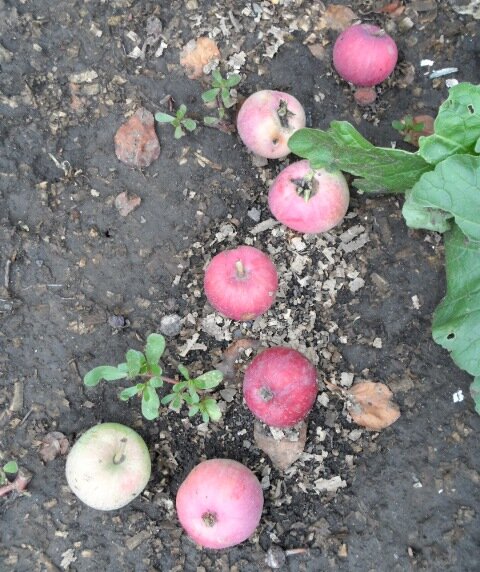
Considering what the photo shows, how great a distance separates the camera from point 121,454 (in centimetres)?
285

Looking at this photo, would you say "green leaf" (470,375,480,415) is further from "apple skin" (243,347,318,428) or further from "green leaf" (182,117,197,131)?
"green leaf" (182,117,197,131)

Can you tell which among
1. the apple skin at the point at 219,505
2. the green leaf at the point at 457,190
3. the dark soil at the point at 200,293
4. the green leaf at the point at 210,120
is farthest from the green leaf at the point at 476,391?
the green leaf at the point at 210,120

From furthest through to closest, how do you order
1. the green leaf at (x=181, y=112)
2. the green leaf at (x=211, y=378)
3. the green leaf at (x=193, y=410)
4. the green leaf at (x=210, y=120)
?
1. the green leaf at (x=210, y=120)
2. the green leaf at (x=181, y=112)
3. the green leaf at (x=193, y=410)
4. the green leaf at (x=211, y=378)

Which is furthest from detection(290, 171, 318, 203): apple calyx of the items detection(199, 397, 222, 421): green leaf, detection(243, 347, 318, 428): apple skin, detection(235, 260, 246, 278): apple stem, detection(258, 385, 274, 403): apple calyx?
detection(199, 397, 222, 421): green leaf

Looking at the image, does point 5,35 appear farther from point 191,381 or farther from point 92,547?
point 92,547

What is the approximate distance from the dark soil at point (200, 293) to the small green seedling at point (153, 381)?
257 millimetres

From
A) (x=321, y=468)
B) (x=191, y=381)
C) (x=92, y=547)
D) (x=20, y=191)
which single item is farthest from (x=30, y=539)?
(x=20, y=191)

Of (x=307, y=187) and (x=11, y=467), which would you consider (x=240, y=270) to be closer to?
(x=307, y=187)

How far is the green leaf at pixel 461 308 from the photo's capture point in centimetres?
274

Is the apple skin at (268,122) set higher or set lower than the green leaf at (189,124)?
higher

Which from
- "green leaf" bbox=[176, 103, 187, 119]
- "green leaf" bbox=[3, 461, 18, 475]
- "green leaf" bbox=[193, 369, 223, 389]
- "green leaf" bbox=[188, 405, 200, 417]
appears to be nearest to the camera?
"green leaf" bbox=[193, 369, 223, 389]

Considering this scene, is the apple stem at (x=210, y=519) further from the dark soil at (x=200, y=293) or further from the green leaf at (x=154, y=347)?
the green leaf at (x=154, y=347)

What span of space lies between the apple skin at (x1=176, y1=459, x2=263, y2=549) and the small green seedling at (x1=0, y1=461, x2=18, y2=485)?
0.82m

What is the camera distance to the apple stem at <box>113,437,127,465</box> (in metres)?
2.83
